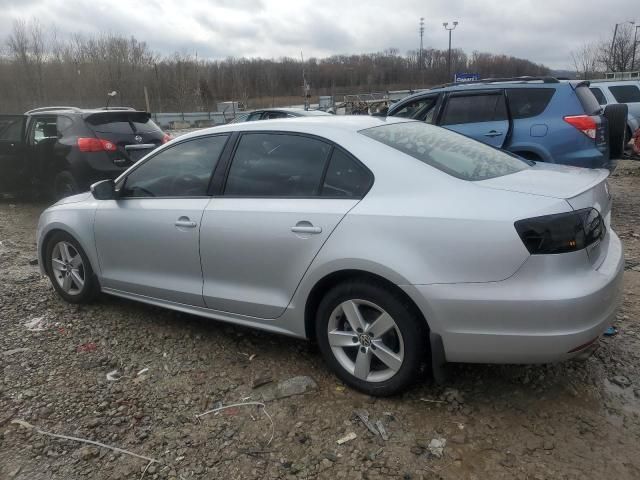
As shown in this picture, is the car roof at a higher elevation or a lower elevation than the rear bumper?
higher

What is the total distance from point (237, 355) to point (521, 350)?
187 cm

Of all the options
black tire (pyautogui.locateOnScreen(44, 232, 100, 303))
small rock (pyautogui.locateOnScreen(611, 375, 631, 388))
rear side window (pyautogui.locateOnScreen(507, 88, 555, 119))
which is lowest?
small rock (pyautogui.locateOnScreen(611, 375, 631, 388))

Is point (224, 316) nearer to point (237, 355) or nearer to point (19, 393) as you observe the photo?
point (237, 355)

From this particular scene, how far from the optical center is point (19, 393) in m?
3.23

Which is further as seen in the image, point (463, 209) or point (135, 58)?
point (135, 58)

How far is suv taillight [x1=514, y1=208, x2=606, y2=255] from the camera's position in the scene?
2.40 m

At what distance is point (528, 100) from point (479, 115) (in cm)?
62

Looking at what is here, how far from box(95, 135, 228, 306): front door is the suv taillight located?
200cm

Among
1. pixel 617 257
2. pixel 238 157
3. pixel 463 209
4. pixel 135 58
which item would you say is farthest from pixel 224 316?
pixel 135 58

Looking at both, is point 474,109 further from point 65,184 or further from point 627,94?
point 627,94

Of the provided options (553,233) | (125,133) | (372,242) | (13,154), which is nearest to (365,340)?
(372,242)

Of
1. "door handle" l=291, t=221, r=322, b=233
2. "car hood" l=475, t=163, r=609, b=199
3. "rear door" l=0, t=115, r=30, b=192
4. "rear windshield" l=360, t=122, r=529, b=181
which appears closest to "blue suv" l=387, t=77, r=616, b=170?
"rear windshield" l=360, t=122, r=529, b=181

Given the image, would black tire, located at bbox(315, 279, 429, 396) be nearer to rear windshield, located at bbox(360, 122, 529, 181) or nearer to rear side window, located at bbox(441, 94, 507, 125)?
rear windshield, located at bbox(360, 122, 529, 181)

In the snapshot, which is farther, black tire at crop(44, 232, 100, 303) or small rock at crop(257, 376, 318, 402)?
black tire at crop(44, 232, 100, 303)
